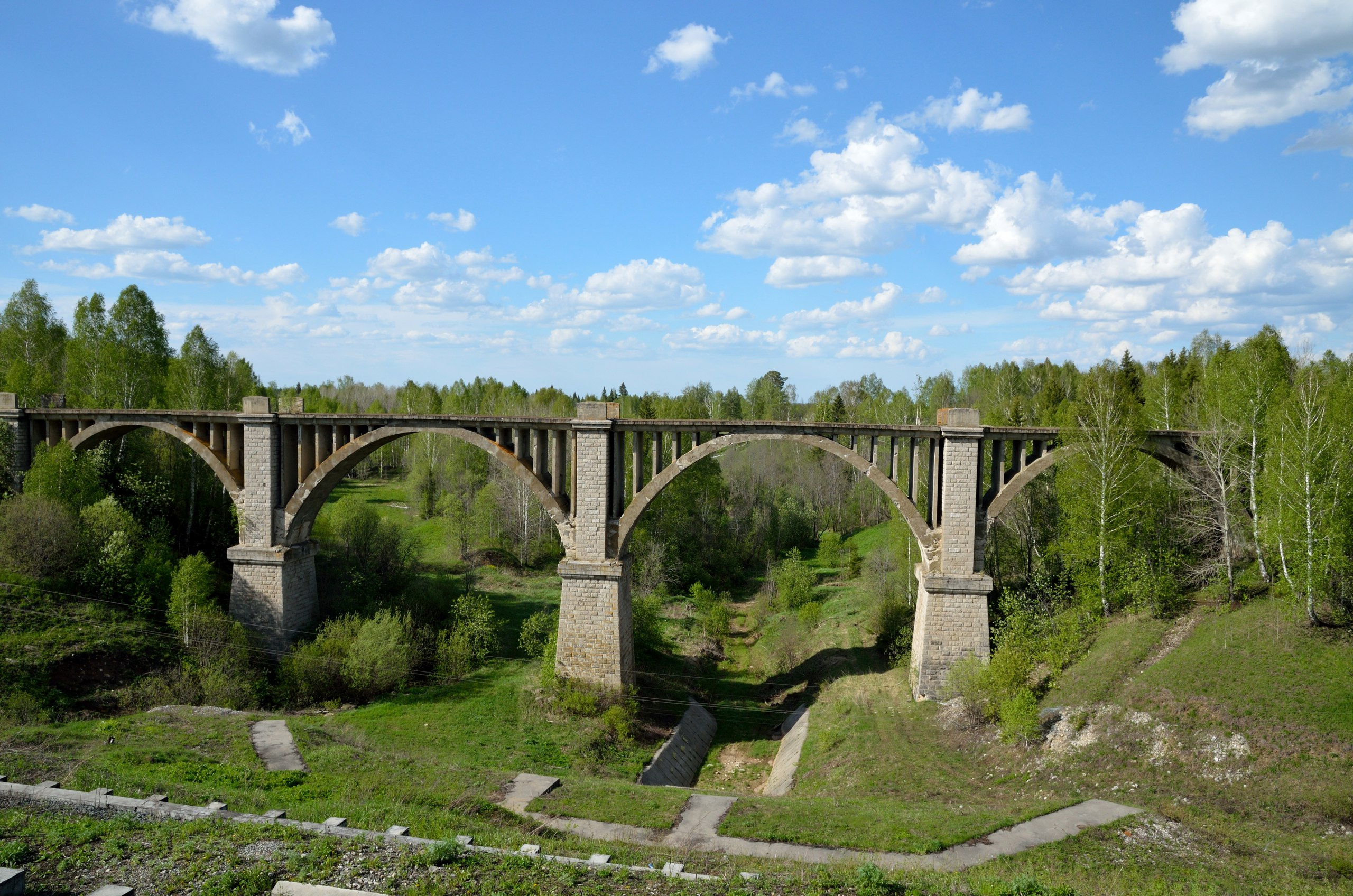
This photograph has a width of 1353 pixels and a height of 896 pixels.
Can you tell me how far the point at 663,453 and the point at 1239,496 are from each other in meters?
Result: 32.7

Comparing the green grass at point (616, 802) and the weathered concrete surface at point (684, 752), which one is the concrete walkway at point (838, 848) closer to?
the green grass at point (616, 802)

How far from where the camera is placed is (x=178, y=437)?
2878 centimetres

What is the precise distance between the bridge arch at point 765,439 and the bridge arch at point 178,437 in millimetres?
14281

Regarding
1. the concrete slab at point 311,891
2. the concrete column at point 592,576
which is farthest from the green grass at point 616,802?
the concrete slab at point 311,891

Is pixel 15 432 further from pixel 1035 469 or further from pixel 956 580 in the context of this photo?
pixel 1035 469

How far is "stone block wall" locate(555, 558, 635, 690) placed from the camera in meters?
25.0

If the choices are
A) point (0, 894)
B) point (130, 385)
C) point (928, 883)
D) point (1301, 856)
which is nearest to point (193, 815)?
point (0, 894)

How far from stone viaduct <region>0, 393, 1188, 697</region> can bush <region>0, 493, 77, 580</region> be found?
4.26m

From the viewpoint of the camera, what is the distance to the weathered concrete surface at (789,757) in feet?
72.9

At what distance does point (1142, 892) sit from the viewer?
1208cm

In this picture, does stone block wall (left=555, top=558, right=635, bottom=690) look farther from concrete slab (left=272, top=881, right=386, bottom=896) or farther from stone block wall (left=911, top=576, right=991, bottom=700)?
concrete slab (left=272, top=881, right=386, bottom=896)

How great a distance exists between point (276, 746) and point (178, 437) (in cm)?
1503

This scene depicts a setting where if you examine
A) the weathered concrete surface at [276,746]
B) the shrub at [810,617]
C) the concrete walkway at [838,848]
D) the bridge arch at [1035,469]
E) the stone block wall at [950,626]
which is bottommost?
the shrub at [810,617]

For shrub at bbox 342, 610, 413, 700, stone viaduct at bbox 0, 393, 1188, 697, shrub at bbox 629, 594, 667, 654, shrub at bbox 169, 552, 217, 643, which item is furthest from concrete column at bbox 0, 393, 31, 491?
shrub at bbox 629, 594, 667, 654
